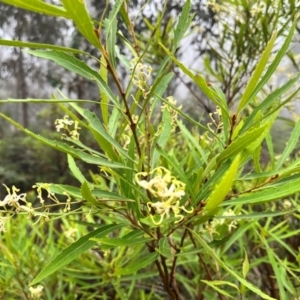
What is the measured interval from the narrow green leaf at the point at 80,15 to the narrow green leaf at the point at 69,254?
16cm

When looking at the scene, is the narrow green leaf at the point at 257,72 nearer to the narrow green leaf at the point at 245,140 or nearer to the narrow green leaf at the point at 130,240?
the narrow green leaf at the point at 245,140

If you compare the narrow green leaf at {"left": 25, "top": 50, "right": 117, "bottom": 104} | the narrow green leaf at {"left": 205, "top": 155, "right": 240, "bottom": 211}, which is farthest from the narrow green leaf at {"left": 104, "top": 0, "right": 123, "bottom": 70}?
the narrow green leaf at {"left": 205, "top": 155, "right": 240, "bottom": 211}

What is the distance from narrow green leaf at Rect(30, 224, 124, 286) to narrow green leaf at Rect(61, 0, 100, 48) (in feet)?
0.51

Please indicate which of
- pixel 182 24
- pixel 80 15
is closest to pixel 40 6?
pixel 80 15

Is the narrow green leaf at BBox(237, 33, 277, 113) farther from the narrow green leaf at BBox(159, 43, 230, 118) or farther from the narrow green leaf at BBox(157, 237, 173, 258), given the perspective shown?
the narrow green leaf at BBox(157, 237, 173, 258)

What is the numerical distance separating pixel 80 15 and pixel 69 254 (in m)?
0.18

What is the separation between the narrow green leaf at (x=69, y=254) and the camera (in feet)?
0.97

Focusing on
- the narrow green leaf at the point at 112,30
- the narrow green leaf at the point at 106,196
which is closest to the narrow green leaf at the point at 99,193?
the narrow green leaf at the point at 106,196

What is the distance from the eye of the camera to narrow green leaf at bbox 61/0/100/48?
0.23 metres

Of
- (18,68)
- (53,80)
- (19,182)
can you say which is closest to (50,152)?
(19,182)

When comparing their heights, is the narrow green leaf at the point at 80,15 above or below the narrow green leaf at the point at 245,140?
above

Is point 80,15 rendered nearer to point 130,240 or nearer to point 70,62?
point 70,62

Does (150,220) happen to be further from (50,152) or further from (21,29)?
(21,29)

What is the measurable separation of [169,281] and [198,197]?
0.43 feet
